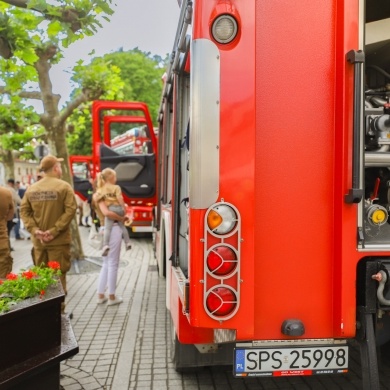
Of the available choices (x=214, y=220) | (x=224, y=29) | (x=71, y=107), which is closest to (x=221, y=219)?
(x=214, y=220)

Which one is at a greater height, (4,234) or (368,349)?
(4,234)

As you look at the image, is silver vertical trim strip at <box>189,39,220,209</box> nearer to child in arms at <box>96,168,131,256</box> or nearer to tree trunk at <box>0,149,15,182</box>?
child in arms at <box>96,168,131,256</box>

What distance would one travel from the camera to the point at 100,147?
1205cm

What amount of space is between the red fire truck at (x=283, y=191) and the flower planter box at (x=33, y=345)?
3.94ft

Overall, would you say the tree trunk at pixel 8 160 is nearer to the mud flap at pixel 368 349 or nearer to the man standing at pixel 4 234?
the man standing at pixel 4 234

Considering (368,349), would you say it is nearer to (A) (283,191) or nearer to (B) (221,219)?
(A) (283,191)

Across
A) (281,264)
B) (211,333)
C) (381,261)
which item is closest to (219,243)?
(281,264)

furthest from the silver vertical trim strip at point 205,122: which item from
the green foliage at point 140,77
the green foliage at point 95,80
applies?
the green foliage at point 140,77

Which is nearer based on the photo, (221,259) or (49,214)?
(221,259)

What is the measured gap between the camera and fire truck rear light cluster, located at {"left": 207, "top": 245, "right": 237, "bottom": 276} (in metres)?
2.57

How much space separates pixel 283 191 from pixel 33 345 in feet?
6.61

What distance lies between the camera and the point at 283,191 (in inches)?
107

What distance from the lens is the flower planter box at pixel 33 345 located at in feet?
9.89

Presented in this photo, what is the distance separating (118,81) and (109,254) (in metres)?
6.62
